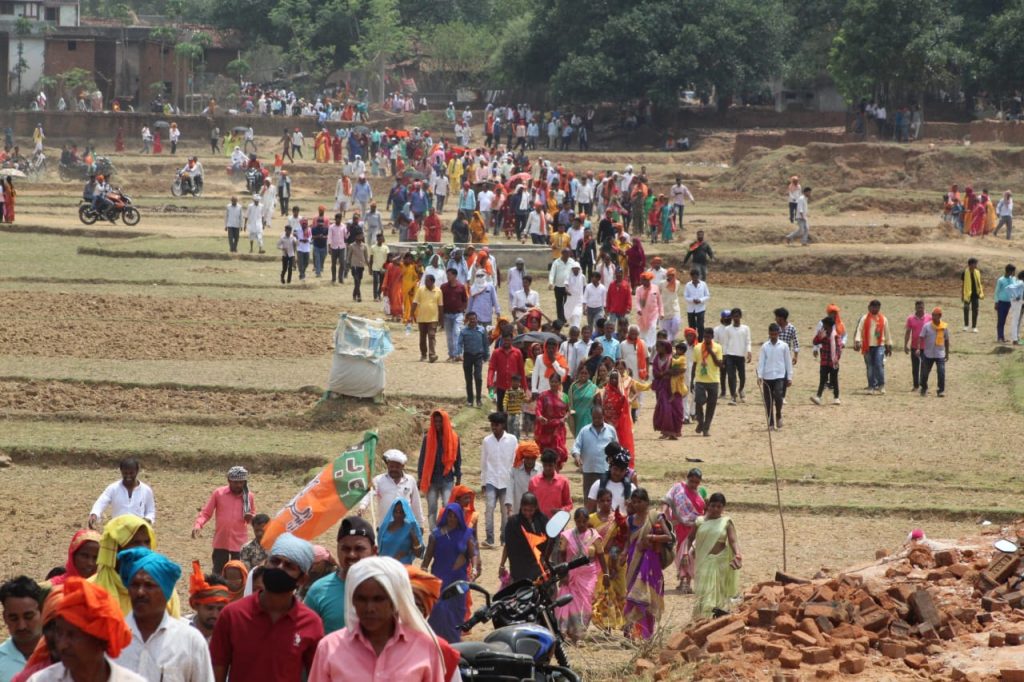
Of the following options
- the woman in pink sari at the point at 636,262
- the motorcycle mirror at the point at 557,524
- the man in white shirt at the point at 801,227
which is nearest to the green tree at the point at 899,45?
the man in white shirt at the point at 801,227

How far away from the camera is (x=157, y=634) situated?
234 inches

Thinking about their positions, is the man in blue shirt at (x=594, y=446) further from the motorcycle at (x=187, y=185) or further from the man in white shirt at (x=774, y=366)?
the motorcycle at (x=187, y=185)

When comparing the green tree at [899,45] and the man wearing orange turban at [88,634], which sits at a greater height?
the green tree at [899,45]

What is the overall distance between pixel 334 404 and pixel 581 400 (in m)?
3.65

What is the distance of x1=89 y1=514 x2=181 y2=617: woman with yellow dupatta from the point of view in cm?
661

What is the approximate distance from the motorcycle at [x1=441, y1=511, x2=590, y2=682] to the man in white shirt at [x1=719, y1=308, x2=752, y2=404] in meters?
12.5

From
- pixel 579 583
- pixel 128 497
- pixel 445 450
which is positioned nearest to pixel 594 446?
pixel 445 450

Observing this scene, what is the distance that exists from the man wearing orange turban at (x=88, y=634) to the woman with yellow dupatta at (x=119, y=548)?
1.18 m

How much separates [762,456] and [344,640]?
13.1 metres

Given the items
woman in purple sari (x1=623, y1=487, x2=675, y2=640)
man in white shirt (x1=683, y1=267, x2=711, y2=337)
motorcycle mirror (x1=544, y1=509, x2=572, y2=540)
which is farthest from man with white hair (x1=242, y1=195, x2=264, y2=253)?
motorcycle mirror (x1=544, y1=509, x2=572, y2=540)

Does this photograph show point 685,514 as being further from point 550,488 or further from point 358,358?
point 358,358

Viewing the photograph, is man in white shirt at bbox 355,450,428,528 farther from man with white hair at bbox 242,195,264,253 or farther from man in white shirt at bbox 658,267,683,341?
man with white hair at bbox 242,195,264,253

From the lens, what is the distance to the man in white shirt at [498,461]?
13648 mm

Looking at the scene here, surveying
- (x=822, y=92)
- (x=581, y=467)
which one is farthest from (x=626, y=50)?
(x=581, y=467)
